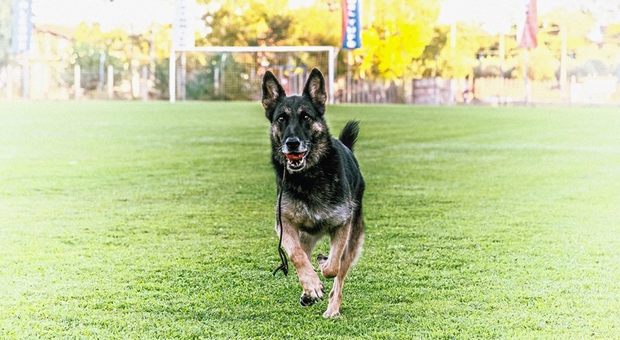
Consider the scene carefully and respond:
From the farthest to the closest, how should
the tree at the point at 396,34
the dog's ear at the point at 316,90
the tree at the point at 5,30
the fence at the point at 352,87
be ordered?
the tree at the point at 5,30 → the fence at the point at 352,87 → the tree at the point at 396,34 → the dog's ear at the point at 316,90

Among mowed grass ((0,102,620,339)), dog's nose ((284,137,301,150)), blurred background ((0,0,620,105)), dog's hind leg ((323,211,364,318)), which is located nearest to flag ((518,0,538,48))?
blurred background ((0,0,620,105))

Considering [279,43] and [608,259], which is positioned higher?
[279,43]

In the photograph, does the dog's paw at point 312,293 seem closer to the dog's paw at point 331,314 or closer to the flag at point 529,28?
the dog's paw at point 331,314

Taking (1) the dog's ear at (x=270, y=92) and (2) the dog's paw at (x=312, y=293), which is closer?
(2) the dog's paw at (x=312, y=293)

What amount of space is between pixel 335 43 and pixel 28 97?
1581cm

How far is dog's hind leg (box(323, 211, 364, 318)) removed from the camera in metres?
4.97

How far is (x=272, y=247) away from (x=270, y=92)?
217 cm

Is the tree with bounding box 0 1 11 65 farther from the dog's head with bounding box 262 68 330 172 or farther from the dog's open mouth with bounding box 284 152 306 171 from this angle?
the dog's open mouth with bounding box 284 152 306 171

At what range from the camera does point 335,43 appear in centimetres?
5447

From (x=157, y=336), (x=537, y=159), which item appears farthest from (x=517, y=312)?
(x=537, y=159)

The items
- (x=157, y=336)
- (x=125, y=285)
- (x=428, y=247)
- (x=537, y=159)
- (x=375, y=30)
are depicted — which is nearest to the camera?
(x=157, y=336)

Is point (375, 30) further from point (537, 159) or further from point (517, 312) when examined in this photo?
point (517, 312)

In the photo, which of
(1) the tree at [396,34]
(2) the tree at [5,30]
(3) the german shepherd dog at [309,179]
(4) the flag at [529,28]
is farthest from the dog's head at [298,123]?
(2) the tree at [5,30]

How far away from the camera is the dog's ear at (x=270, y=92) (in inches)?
207
